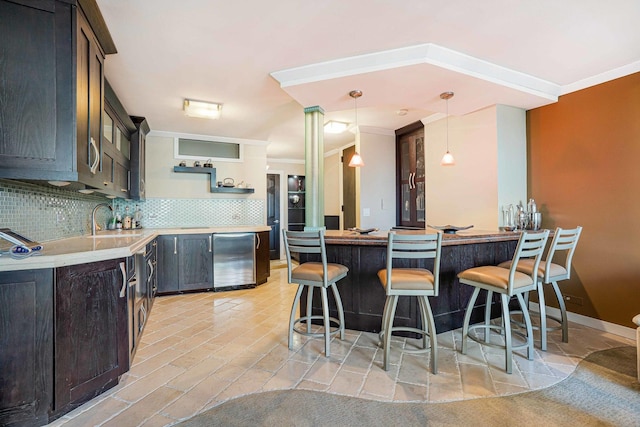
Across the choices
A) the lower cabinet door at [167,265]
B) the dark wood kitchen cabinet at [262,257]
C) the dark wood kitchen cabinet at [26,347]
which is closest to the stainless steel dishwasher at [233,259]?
the dark wood kitchen cabinet at [262,257]

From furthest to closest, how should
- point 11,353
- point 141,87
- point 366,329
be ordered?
point 141,87 < point 366,329 < point 11,353

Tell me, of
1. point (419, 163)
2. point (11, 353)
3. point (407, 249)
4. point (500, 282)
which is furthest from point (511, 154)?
point (11, 353)

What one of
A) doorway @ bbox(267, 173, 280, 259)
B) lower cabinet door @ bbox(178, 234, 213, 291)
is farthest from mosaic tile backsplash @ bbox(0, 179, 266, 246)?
doorway @ bbox(267, 173, 280, 259)

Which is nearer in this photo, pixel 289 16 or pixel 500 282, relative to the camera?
pixel 289 16

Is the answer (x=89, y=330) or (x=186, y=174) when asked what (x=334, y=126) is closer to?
(x=186, y=174)

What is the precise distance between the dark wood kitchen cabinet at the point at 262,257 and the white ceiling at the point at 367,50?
201 cm

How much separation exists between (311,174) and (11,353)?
2644 millimetres

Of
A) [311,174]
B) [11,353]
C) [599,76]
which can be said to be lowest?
[11,353]

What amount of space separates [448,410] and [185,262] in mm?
3674

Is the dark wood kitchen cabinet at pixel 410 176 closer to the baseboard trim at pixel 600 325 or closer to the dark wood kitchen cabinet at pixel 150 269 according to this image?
the baseboard trim at pixel 600 325

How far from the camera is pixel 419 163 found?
4.62 meters

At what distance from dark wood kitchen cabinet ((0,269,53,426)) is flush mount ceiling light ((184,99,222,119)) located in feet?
8.36

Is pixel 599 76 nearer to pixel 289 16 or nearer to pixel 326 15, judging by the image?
pixel 326 15

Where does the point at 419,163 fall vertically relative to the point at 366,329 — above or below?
above
